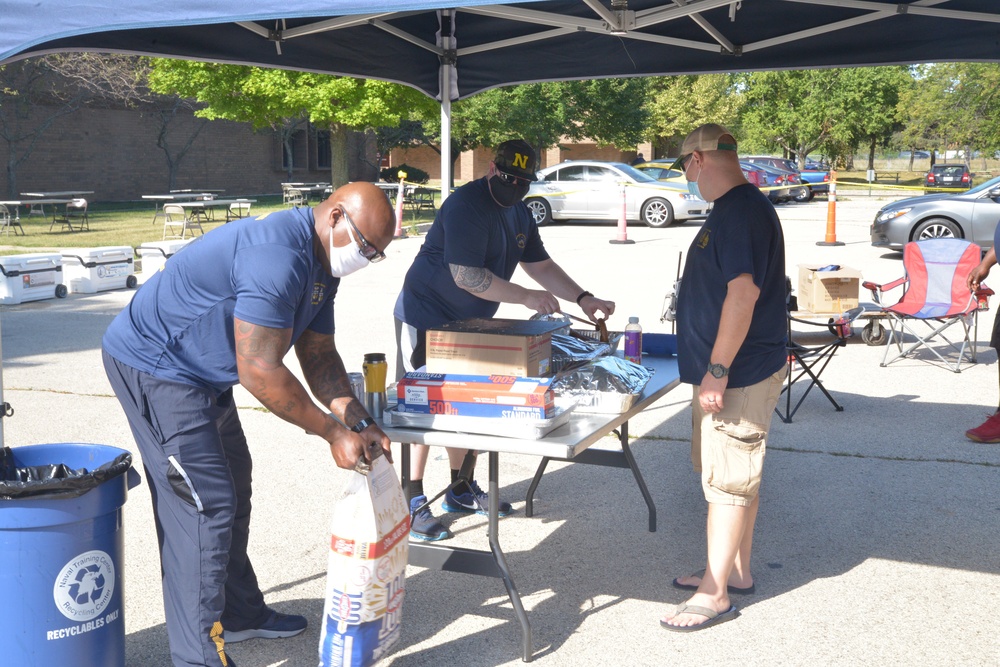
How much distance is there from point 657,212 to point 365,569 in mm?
19785

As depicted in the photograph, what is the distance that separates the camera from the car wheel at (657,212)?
867 inches

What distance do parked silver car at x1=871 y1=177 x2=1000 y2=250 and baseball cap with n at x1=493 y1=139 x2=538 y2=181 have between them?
12.6 m

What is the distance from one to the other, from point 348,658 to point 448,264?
1899 mm

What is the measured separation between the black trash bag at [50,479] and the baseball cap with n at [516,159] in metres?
2.08

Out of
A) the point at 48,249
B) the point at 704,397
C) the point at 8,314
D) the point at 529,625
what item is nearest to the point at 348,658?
the point at 529,625

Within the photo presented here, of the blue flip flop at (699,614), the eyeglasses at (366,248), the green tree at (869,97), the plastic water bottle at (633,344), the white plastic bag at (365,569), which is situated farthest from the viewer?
the green tree at (869,97)

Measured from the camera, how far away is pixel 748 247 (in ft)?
11.8

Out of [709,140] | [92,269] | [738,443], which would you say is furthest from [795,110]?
[738,443]

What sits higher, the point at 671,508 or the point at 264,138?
the point at 264,138

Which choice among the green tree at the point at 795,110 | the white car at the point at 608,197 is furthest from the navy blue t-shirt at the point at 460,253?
the green tree at the point at 795,110

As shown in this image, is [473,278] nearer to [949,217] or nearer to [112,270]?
[112,270]

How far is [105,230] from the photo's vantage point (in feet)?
70.6

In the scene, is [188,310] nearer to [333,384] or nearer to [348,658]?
[333,384]

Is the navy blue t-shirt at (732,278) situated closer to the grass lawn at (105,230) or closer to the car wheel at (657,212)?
the grass lawn at (105,230)
